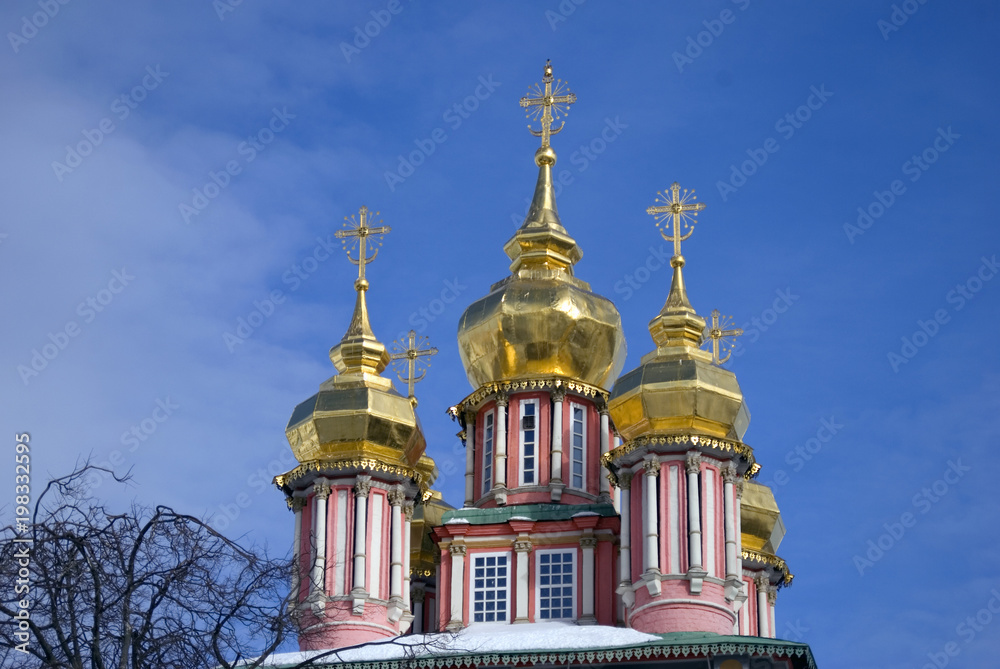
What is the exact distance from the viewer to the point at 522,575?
46.6m

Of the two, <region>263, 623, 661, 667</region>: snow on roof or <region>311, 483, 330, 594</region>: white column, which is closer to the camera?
<region>263, 623, 661, 667</region>: snow on roof

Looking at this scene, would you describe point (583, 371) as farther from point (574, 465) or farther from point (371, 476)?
point (371, 476)

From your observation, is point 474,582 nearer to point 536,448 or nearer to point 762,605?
point 536,448

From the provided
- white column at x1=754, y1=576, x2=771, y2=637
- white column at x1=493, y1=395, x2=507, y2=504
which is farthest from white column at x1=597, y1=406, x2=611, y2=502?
white column at x1=754, y1=576, x2=771, y2=637

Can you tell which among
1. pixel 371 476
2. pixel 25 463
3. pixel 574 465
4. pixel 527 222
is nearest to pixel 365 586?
pixel 371 476

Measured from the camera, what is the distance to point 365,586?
4719 cm

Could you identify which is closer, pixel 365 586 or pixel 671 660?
pixel 671 660

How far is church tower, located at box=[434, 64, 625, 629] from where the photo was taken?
46562mm

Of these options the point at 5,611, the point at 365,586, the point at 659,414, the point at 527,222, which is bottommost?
the point at 5,611

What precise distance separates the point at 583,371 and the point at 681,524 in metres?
6.41

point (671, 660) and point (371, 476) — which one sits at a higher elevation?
point (371, 476)

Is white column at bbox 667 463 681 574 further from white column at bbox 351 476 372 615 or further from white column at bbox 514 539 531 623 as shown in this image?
white column at bbox 351 476 372 615

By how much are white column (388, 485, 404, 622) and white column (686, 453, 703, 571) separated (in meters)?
7.10

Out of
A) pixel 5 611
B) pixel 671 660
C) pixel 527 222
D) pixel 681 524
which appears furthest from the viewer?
pixel 527 222
